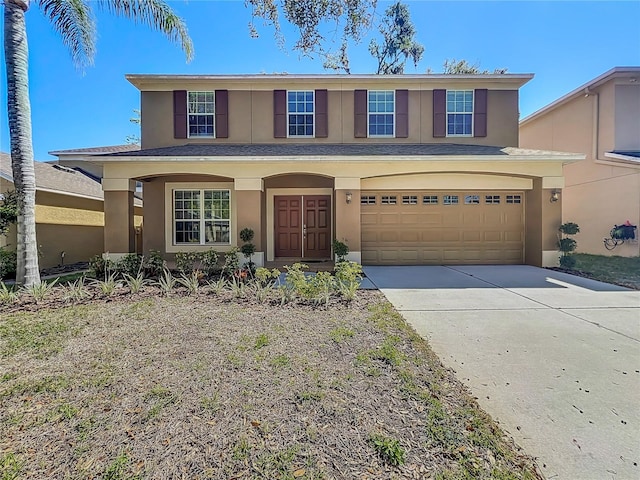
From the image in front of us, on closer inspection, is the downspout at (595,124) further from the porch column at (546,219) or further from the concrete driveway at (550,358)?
the concrete driveway at (550,358)

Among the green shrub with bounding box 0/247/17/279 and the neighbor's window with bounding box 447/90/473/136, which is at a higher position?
the neighbor's window with bounding box 447/90/473/136

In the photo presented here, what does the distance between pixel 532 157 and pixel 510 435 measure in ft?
30.1

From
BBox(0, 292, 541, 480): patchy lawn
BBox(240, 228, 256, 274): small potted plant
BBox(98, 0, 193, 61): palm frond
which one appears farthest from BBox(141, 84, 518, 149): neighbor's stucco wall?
BBox(0, 292, 541, 480): patchy lawn

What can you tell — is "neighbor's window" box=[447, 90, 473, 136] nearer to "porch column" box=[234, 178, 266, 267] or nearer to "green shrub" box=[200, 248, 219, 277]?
"porch column" box=[234, 178, 266, 267]

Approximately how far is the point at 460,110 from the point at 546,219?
4599 millimetres

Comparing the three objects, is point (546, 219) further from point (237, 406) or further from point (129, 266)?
point (129, 266)

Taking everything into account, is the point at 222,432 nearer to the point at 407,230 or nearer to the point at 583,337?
the point at 583,337

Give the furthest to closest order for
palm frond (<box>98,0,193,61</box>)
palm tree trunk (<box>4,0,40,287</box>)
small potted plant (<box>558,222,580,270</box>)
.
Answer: small potted plant (<box>558,222,580,270</box>), palm frond (<box>98,0,193,61</box>), palm tree trunk (<box>4,0,40,287</box>)

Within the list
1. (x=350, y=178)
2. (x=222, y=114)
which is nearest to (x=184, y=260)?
(x=350, y=178)

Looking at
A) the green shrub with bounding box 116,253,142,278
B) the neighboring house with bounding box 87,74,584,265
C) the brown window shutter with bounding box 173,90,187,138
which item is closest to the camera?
the green shrub with bounding box 116,253,142,278

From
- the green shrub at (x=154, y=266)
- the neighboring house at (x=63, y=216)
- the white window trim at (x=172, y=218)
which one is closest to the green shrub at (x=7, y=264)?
the neighboring house at (x=63, y=216)

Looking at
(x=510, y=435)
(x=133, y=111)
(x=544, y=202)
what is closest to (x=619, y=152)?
(x=544, y=202)

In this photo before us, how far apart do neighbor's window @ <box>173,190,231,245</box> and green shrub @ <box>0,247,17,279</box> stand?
13.4 ft

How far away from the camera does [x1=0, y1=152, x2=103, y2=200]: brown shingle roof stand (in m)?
10.4
